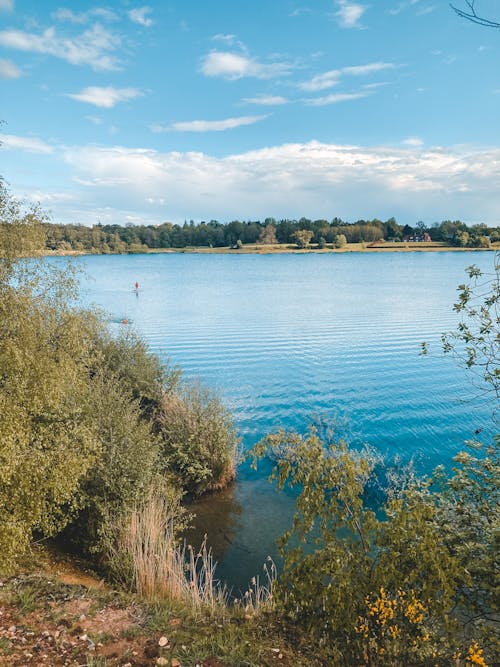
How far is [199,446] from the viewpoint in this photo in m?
17.2

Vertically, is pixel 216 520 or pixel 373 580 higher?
pixel 373 580

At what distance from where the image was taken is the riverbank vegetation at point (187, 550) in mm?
7020

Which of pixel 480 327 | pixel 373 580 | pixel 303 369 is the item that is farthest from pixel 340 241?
pixel 373 580

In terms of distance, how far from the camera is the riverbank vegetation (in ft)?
23.0

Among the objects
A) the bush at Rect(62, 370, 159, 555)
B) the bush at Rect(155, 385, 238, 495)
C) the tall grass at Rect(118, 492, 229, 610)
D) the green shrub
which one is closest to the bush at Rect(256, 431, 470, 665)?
the tall grass at Rect(118, 492, 229, 610)

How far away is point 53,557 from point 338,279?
87.8m

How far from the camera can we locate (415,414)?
24.6 metres

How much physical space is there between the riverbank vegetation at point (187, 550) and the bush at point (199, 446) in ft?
1.48

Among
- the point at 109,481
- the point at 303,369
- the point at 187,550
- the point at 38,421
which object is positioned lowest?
the point at 187,550

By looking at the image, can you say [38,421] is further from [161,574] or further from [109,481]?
[161,574]

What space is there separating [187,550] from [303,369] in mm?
21084

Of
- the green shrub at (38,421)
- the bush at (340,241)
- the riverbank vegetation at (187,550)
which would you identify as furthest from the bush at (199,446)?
the bush at (340,241)

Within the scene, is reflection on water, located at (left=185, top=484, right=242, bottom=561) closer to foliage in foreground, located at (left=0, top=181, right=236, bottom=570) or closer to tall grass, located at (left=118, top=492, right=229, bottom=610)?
foliage in foreground, located at (left=0, top=181, right=236, bottom=570)

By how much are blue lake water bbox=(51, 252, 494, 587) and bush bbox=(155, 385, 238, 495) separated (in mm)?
913
